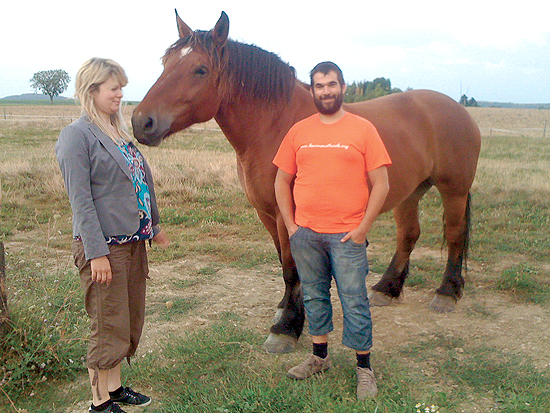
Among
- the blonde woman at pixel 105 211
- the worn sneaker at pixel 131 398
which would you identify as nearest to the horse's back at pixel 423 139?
the blonde woman at pixel 105 211

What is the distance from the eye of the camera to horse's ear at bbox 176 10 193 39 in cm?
321

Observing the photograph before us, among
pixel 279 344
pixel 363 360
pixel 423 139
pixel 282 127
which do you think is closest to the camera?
pixel 363 360

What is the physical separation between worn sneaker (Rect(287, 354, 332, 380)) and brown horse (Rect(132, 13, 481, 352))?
0.49m

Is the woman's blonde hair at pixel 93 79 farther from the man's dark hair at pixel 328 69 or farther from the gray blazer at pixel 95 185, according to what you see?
the man's dark hair at pixel 328 69

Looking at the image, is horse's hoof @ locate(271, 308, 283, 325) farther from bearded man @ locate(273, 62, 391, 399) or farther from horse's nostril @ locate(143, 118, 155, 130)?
horse's nostril @ locate(143, 118, 155, 130)

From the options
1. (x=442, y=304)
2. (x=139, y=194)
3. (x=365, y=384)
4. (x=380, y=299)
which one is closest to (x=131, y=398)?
(x=139, y=194)

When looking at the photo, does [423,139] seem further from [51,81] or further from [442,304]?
[51,81]

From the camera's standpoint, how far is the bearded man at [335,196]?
8.09 feet

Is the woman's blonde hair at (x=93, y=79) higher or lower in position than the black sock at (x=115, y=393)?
higher

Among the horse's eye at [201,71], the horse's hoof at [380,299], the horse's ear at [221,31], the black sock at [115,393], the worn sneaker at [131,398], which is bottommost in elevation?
the horse's hoof at [380,299]

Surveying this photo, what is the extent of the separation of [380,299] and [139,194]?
9.32ft

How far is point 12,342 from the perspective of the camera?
3.01 meters

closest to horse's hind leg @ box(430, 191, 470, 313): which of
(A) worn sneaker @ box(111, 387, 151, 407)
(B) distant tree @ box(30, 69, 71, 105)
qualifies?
(A) worn sneaker @ box(111, 387, 151, 407)

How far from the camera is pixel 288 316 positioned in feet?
11.7
